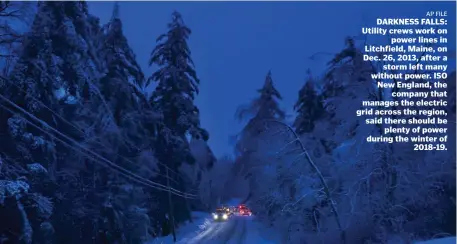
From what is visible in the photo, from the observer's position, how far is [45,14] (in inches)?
574

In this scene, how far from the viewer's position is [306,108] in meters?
37.8

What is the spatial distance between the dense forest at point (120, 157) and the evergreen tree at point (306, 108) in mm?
11172

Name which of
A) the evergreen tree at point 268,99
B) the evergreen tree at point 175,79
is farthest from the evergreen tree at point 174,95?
the evergreen tree at point 268,99

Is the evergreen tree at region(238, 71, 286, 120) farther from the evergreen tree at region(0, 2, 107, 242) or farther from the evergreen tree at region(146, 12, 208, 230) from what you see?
the evergreen tree at region(0, 2, 107, 242)

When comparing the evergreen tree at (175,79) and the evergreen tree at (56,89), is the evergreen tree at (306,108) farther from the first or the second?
Answer: the evergreen tree at (56,89)

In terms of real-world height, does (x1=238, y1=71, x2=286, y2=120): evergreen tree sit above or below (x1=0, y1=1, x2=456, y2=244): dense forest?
above

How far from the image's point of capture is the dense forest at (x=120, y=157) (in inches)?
540

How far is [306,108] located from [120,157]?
790 inches

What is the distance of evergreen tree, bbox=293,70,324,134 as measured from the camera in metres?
36.3

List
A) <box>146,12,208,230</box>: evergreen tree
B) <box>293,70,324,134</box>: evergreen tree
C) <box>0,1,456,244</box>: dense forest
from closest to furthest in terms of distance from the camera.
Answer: <box>0,1,456,244</box>: dense forest < <box>146,12,208,230</box>: evergreen tree < <box>293,70,324,134</box>: evergreen tree

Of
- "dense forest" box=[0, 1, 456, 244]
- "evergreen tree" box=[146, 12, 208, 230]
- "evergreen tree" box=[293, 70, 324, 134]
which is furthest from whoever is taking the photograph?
"evergreen tree" box=[293, 70, 324, 134]

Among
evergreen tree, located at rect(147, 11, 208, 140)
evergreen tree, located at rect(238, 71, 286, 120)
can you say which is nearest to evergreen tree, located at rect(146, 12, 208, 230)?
evergreen tree, located at rect(147, 11, 208, 140)

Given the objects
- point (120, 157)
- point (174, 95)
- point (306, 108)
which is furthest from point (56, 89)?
point (306, 108)

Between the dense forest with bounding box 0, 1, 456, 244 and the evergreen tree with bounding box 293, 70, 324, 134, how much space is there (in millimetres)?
11172
